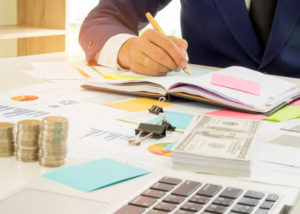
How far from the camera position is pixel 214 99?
112 cm

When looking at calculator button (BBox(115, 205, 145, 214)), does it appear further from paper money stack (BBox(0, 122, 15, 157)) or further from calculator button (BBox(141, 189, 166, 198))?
paper money stack (BBox(0, 122, 15, 157))

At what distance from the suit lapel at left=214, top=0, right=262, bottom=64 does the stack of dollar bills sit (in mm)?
910

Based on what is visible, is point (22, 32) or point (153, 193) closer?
point (153, 193)

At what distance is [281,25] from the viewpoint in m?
1.72

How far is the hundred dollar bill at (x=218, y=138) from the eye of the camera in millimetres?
745

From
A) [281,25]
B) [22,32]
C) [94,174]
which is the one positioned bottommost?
[22,32]

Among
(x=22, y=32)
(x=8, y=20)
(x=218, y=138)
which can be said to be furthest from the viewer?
(x=8, y=20)

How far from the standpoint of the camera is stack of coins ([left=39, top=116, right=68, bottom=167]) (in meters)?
0.70

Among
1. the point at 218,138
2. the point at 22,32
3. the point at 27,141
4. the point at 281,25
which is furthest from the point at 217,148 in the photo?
the point at 22,32

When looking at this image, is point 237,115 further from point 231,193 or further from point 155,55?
point 231,193

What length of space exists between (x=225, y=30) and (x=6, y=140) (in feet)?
3.98

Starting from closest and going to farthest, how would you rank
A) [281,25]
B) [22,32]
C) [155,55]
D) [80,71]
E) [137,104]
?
1. [137,104]
2. [155,55]
3. [80,71]
4. [281,25]
5. [22,32]

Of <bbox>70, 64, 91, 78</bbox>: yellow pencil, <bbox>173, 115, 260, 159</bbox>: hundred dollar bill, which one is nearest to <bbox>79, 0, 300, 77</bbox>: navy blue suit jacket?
<bbox>70, 64, 91, 78</bbox>: yellow pencil

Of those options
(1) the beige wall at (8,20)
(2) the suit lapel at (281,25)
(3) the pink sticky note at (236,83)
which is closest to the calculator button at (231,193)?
(3) the pink sticky note at (236,83)
